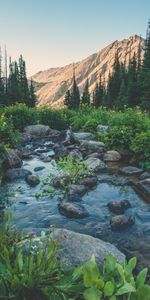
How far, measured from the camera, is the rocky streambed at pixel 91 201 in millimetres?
6195

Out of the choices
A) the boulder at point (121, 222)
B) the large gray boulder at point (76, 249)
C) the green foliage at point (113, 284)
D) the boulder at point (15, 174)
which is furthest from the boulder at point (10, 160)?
the green foliage at point (113, 284)

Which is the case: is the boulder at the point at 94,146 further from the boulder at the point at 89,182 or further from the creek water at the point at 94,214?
the boulder at the point at 89,182

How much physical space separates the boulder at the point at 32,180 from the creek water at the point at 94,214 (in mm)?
160

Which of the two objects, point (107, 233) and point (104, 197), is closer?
point (107, 233)

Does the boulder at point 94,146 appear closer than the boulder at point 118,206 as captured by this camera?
No

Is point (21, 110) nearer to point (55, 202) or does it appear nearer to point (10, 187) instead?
point (10, 187)

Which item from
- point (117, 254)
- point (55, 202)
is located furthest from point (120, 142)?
point (117, 254)

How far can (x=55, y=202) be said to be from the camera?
789cm

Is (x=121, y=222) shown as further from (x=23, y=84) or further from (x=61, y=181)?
(x=23, y=84)

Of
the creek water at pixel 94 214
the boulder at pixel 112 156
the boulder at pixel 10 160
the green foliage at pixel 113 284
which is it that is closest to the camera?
the green foliage at pixel 113 284

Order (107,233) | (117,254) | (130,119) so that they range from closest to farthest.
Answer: (117,254), (107,233), (130,119)

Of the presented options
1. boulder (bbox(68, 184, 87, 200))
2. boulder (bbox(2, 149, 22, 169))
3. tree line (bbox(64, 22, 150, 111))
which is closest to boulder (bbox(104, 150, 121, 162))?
boulder (bbox(2, 149, 22, 169))

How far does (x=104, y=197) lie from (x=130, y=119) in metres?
5.89

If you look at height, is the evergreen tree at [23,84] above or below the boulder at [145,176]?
above
